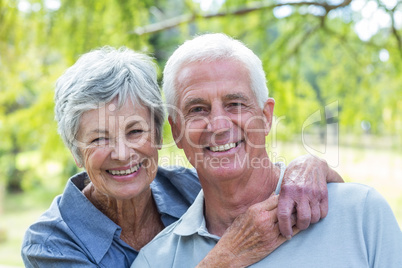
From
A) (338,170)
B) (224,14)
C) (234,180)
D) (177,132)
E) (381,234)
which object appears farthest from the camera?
(338,170)

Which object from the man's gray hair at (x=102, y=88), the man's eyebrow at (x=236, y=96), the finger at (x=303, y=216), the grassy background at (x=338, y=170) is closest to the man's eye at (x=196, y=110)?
the man's eyebrow at (x=236, y=96)

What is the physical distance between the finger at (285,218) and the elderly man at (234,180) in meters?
0.05

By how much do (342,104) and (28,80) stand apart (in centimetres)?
356

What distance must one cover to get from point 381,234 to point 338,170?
2.46 meters

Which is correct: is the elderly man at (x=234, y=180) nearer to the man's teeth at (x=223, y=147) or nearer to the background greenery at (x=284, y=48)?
the man's teeth at (x=223, y=147)

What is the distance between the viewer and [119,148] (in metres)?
1.68

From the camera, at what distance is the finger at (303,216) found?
1385 millimetres

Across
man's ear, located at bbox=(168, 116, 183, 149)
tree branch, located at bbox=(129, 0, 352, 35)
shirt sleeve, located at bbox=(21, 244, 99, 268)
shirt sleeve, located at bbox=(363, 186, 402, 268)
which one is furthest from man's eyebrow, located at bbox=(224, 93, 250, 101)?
tree branch, located at bbox=(129, 0, 352, 35)

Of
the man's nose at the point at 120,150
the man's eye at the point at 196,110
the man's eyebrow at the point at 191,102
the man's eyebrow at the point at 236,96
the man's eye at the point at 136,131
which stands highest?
the man's eyebrow at the point at 236,96

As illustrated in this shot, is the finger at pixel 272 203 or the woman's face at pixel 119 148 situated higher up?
the woman's face at pixel 119 148

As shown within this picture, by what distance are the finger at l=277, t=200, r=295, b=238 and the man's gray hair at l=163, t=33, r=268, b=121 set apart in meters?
0.41

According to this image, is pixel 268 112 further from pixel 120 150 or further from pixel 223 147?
pixel 120 150

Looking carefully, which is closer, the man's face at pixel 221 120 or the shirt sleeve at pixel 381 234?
the shirt sleeve at pixel 381 234

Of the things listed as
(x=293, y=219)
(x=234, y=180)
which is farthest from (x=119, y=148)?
(x=293, y=219)
